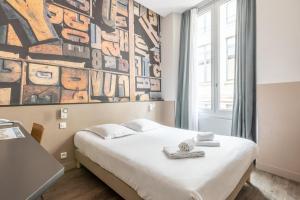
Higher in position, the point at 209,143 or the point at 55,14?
the point at 55,14

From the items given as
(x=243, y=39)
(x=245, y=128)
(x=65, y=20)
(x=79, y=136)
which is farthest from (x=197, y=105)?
(x=65, y=20)

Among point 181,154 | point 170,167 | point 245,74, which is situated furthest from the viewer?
point 245,74

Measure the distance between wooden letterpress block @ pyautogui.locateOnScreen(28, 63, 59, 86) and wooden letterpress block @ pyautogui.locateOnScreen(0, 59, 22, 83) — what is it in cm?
12

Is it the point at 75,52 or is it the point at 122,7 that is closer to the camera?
the point at 75,52

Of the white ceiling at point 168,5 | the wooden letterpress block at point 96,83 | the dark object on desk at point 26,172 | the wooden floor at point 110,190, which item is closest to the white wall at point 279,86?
the wooden floor at point 110,190

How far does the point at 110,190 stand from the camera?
221 centimetres

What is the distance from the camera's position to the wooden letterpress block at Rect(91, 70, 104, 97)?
3.10 metres

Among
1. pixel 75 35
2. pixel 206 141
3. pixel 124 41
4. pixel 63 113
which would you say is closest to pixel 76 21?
pixel 75 35

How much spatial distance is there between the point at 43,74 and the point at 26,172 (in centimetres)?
226

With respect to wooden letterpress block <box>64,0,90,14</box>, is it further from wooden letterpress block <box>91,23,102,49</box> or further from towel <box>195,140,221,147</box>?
towel <box>195,140,221,147</box>

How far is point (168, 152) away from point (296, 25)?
2516 mm

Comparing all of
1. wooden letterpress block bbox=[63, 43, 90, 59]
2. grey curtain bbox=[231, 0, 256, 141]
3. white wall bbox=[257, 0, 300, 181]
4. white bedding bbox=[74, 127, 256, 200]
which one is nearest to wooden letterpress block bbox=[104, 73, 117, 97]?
wooden letterpress block bbox=[63, 43, 90, 59]

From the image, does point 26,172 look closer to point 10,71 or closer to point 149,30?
point 10,71

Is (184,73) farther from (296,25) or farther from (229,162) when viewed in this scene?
(229,162)
